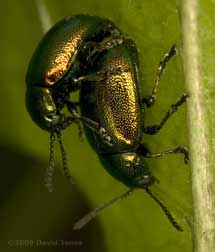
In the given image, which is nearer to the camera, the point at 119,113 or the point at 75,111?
the point at 119,113

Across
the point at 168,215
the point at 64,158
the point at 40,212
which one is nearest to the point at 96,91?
Answer: the point at 64,158

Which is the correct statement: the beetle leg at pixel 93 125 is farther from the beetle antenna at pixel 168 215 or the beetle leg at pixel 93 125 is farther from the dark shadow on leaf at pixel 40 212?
the dark shadow on leaf at pixel 40 212

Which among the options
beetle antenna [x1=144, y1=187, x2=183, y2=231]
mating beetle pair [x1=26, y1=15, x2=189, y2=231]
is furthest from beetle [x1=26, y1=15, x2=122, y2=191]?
beetle antenna [x1=144, y1=187, x2=183, y2=231]

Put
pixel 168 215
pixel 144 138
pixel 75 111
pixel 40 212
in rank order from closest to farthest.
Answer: pixel 168 215 → pixel 144 138 → pixel 75 111 → pixel 40 212

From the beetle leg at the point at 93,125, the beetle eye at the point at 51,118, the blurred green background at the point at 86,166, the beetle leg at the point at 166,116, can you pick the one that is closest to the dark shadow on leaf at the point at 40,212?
the blurred green background at the point at 86,166

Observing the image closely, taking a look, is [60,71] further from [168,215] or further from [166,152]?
[168,215]

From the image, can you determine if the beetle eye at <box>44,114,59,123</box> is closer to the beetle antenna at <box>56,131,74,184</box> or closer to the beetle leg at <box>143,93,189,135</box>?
the beetle antenna at <box>56,131,74,184</box>

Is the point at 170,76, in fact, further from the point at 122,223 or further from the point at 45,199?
the point at 45,199
